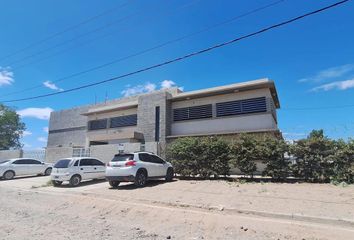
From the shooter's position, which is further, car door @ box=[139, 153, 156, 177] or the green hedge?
car door @ box=[139, 153, 156, 177]

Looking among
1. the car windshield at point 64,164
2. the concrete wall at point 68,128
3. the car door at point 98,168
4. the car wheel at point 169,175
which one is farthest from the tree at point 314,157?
the concrete wall at point 68,128

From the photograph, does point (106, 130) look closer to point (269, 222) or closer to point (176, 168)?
point (176, 168)

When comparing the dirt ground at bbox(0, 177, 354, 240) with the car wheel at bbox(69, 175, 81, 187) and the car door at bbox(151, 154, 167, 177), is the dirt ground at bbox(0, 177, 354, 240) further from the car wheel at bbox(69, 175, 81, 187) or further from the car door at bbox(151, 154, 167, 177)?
the car wheel at bbox(69, 175, 81, 187)

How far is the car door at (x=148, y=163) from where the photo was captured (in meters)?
15.1

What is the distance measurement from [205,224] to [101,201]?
555cm

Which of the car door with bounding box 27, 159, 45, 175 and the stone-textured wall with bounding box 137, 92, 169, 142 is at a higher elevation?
the stone-textured wall with bounding box 137, 92, 169, 142

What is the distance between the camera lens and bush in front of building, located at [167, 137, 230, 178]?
16.2 metres

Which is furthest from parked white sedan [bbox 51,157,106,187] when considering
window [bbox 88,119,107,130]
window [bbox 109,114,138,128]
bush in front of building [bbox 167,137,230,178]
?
window [bbox 88,119,107,130]

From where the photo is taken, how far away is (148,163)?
15.4 meters

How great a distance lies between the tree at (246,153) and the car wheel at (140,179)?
4928 millimetres

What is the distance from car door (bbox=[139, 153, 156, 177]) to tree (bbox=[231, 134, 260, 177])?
4439mm

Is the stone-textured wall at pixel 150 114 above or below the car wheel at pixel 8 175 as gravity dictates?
above

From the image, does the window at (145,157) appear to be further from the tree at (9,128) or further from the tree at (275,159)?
the tree at (9,128)

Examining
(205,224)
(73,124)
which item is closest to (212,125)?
(205,224)
